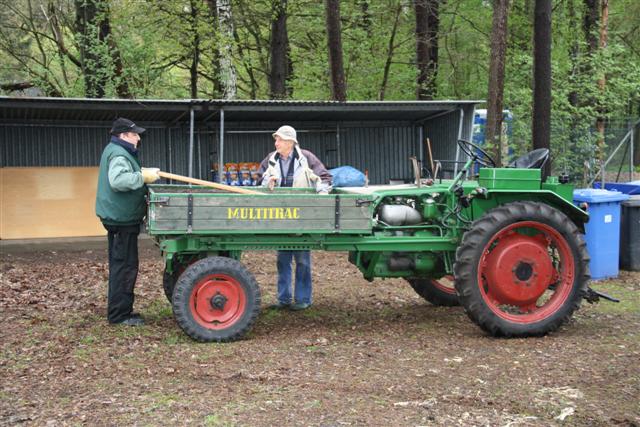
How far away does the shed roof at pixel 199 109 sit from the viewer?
12.3 metres

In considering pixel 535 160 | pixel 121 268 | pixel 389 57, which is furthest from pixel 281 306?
pixel 389 57

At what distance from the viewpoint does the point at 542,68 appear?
44.1 feet

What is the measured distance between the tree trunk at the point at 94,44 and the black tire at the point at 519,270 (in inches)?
515

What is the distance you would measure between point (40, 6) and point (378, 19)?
10539 mm

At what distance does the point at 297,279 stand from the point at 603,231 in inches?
177

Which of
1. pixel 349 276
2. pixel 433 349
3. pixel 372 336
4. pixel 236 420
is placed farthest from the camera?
pixel 349 276

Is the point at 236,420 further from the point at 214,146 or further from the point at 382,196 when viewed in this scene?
Answer: the point at 214,146

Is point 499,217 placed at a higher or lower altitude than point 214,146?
lower

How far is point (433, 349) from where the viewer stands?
6.64 meters

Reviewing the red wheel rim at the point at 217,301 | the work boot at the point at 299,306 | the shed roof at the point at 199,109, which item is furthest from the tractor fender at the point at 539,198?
the shed roof at the point at 199,109

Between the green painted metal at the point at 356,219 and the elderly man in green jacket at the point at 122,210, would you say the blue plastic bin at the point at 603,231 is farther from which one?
the elderly man in green jacket at the point at 122,210

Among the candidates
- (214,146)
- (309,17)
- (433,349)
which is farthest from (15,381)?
(309,17)

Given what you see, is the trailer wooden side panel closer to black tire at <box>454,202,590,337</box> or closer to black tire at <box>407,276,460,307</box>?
black tire at <box>454,202,590,337</box>

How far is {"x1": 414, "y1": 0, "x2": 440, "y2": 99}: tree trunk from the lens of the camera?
867 inches
